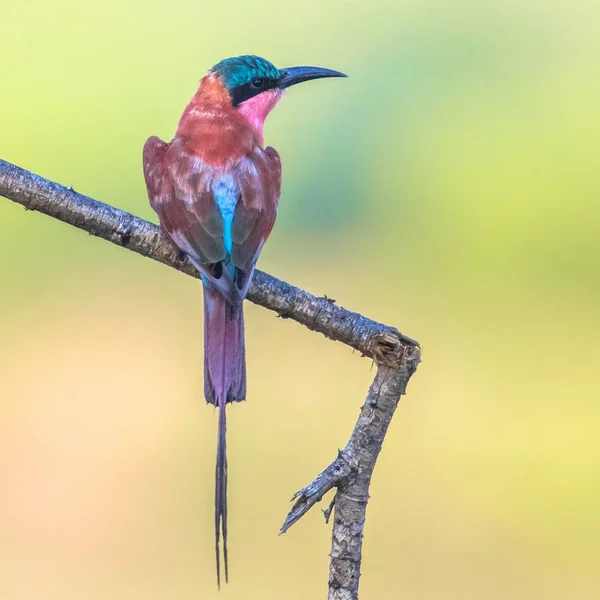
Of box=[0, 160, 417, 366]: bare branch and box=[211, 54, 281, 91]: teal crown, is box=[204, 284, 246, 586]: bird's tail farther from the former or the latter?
box=[211, 54, 281, 91]: teal crown

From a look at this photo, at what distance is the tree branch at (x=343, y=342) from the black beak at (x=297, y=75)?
2.70 feet

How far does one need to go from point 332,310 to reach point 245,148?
0.59 m

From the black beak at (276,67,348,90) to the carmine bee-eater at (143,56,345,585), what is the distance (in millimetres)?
39

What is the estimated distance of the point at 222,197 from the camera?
2025mm

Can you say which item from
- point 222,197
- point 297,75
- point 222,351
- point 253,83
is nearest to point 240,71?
point 253,83

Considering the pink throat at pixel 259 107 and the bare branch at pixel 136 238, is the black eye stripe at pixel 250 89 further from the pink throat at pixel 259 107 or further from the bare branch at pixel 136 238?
the bare branch at pixel 136 238

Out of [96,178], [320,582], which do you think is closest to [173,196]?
[320,582]

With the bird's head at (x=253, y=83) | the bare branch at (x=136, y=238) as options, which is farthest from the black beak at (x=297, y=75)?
the bare branch at (x=136, y=238)

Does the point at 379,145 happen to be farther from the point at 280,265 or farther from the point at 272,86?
the point at 272,86

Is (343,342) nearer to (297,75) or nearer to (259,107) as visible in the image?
(259,107)

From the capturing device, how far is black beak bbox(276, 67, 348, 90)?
8.17 ft

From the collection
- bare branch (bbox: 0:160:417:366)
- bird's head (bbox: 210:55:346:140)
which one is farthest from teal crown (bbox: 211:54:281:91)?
bare branch (bbox: 0:160:417:366)

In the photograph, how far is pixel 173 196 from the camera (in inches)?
80.0

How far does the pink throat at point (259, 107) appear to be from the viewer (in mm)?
2397
